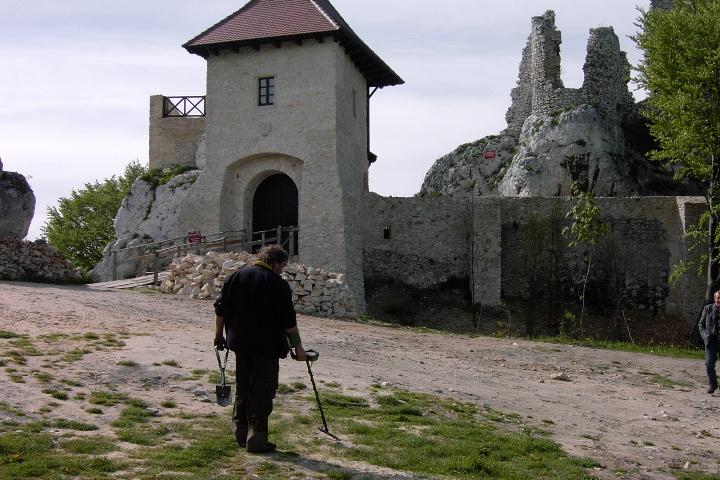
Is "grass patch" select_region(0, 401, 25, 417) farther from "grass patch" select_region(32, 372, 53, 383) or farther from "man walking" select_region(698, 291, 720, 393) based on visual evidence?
"man walking" select_region(698, 291, 720, 393)

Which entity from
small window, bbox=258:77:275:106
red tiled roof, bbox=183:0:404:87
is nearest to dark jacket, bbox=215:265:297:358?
red tiled roof, bbox=183:0:404:87

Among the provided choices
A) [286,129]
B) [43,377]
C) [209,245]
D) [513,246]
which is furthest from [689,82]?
[43,377]

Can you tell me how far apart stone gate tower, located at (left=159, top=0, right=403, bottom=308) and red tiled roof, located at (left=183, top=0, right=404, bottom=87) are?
0.04 m

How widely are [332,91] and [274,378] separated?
17677 mm

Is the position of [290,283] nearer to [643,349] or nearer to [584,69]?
[643,349]

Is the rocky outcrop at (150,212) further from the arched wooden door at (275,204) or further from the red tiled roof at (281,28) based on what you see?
the red tiled roof at (281,28)

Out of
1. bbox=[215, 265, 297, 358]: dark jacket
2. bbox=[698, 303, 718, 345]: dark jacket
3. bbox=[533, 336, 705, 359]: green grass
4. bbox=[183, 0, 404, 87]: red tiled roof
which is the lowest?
bbox=[533, 336, 705, 359]: green grass

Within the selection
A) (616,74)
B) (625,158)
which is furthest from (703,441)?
(616,74)

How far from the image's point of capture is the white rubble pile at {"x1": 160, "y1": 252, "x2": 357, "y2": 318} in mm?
20703

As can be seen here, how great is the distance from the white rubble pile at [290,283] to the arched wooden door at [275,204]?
4.76m

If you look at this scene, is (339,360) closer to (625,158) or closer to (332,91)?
(332,91)

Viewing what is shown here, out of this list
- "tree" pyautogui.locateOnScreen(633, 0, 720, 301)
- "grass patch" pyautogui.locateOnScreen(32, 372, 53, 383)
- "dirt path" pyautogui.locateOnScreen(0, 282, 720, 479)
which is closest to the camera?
"dirt path" pyautogui.locateOnScreen(0, 282, 720, 479)

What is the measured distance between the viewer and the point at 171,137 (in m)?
30.1

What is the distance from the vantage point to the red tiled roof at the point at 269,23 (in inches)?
979
